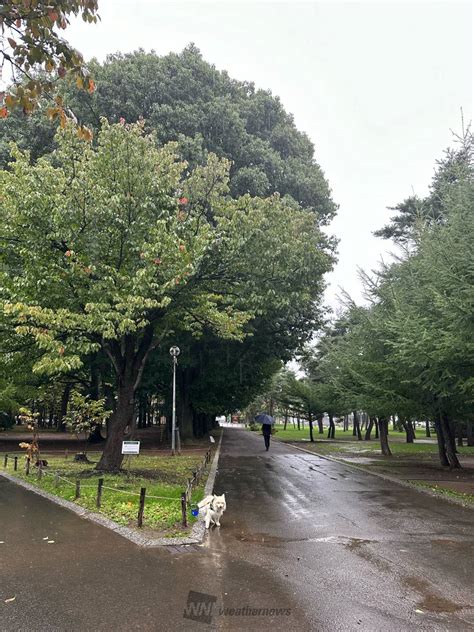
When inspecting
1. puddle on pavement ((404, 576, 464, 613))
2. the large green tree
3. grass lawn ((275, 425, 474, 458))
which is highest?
the large green tree

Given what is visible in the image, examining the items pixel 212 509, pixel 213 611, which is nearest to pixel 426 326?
pixel 212 509

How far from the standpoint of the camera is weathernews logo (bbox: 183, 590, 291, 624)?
4592 millimetres

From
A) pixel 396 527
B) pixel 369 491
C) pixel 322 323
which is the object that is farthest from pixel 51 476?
pixel 322 323

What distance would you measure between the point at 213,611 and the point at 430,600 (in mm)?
2335

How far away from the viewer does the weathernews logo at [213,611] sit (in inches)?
181

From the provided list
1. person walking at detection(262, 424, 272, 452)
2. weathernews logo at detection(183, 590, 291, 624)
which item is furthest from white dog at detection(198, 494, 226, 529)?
person walking at detection(262, 424, 272, 452)

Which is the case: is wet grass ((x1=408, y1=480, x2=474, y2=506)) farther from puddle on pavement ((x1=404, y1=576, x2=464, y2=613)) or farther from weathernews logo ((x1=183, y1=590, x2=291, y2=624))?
weathernews logo ((x1=183, y1=590, x2=291, y2=624))

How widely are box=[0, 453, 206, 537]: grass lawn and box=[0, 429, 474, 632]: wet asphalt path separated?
0.73 m

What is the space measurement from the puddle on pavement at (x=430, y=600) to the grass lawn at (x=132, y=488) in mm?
3628

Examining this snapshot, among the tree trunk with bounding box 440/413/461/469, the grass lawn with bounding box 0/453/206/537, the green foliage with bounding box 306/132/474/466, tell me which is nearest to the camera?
the grass lawn with bounding box 0/453/206/537

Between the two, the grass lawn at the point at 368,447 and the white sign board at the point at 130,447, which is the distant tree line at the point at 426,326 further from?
the white sign board at the point at 130,447

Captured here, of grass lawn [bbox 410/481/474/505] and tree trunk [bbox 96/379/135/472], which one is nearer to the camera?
grass lawn [bbox 410/481/474/505]

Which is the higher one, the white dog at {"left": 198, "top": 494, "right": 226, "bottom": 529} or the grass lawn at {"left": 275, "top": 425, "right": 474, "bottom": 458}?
the white dog at {"left": 198, "top": 494, "right": 226, "bottom": 529}

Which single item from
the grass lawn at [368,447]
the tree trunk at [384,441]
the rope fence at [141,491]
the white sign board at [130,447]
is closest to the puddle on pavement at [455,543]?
the rope fence at [141,491]
